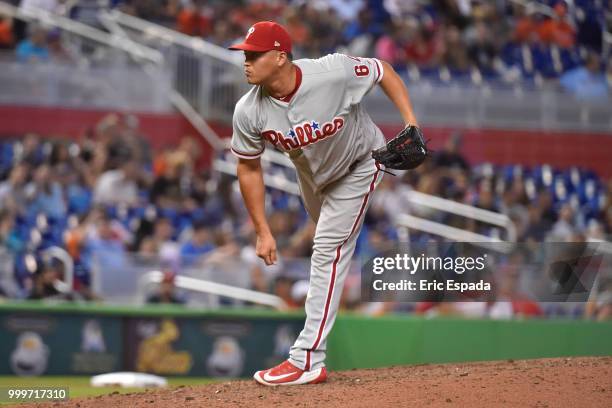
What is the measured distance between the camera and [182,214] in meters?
13.0

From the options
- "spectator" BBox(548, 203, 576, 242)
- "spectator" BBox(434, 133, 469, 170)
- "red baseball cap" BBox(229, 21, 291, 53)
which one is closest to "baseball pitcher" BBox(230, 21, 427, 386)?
"red baseball cap" BBox(229, 21, 291, 53)

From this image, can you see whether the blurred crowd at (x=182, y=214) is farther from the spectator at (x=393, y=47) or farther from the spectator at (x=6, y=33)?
the spectator at (x=393, y=47)

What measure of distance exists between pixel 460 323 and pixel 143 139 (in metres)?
5.81

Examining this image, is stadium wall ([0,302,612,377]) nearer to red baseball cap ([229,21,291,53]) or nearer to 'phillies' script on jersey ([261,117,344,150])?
'phillies' script on jersey ([261,117,344,150])

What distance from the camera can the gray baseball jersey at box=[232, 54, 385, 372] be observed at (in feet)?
19.5

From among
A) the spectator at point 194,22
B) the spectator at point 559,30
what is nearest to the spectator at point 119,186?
the spectator at point 194,22

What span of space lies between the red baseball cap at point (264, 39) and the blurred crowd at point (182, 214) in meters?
5.09

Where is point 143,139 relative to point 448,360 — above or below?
above

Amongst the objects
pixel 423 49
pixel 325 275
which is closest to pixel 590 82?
pixel 423 49

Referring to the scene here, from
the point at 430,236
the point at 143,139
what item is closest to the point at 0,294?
the point at 143,139

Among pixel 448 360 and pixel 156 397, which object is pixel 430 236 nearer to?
pixel 448 360

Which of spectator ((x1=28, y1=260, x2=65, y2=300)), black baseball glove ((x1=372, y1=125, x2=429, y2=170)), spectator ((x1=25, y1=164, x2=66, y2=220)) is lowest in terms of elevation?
spectator ((x1=28, y1=260, x2=65, y2=300))

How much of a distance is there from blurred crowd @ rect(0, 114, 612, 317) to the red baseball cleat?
4.48 meters

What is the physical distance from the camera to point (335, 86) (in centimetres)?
602
